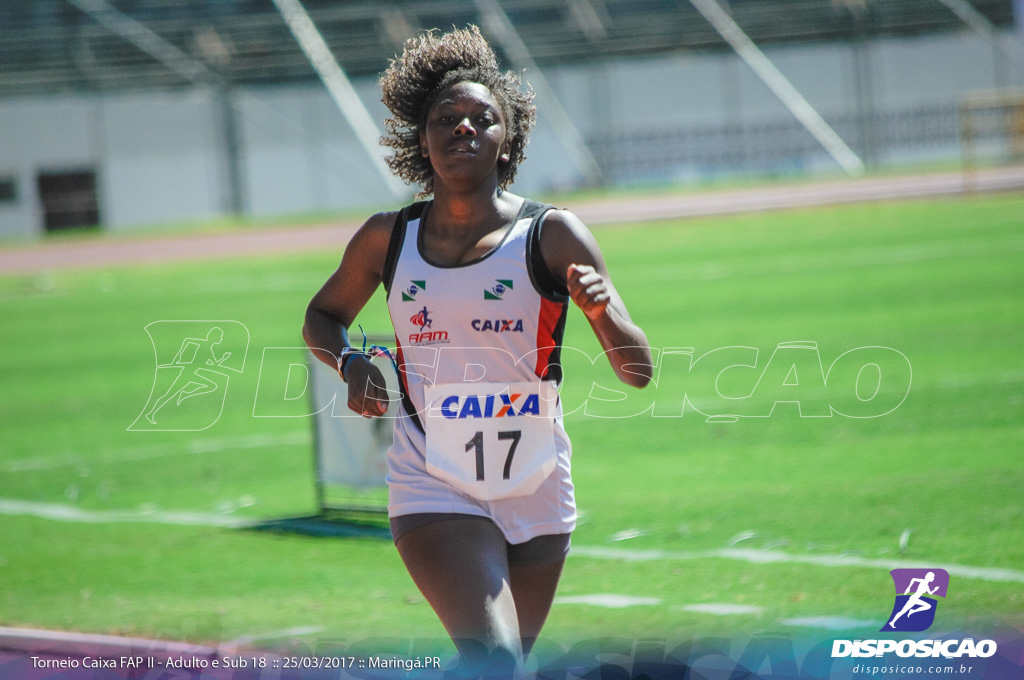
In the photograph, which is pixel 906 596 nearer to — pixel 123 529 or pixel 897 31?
pixel 123 529

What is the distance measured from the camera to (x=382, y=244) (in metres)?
3.62

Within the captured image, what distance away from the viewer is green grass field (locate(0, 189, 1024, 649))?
5.36 metres

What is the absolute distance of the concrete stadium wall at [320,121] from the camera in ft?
134

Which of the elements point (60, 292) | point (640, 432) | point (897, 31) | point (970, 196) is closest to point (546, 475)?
point (640, 432)

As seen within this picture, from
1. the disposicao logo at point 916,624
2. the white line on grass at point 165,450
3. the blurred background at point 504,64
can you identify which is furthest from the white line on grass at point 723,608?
the blurred background at point 504,64

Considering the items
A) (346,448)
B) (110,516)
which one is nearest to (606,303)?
(346,448)

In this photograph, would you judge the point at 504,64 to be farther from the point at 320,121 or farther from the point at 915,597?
the point at 915,597

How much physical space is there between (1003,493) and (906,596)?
2.44m

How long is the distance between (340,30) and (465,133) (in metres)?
39.6

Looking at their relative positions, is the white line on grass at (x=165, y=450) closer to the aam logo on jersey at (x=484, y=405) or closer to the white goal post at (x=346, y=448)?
the white goal post at (x=346, y=448)

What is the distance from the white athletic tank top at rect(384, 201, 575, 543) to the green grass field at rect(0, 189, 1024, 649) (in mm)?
1594

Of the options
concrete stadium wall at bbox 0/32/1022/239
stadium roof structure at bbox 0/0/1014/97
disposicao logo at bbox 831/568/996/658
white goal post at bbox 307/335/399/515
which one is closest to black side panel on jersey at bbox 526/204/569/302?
disposicao logo at bbox 831/568/996/658

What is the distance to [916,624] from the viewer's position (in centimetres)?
427

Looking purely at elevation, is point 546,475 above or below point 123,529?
above
